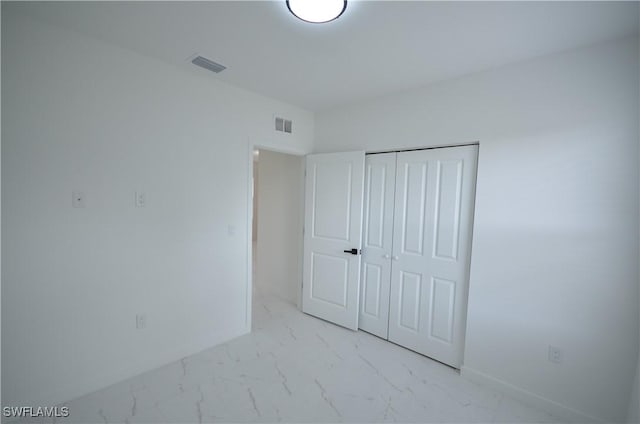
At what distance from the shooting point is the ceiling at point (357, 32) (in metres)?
1.59

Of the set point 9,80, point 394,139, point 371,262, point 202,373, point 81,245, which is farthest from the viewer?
point 371,262

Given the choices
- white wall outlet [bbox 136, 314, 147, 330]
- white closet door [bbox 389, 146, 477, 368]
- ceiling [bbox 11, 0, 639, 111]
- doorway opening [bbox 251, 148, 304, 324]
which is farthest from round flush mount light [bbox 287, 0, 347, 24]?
white wall outlet [bbox 136, 314, 147, 330]

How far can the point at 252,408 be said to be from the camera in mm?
1945

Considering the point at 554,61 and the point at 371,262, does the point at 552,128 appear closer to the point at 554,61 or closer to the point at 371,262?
the point at 554,61

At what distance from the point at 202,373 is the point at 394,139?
2.74m

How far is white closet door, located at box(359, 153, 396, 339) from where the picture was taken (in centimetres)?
293

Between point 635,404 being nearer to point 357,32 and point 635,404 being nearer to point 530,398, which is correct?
point 530,398

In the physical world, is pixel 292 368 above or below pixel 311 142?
below

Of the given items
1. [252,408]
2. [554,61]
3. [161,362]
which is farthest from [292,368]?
[554,61]

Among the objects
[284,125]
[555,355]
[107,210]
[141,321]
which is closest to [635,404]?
[555,355]

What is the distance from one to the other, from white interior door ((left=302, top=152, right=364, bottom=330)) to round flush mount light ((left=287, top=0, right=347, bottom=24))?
156 centimetres

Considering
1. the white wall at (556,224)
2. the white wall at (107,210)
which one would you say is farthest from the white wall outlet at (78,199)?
the white wall at (556,224)

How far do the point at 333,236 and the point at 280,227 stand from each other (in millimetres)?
1098

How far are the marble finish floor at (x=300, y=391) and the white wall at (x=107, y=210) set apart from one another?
0.77 feet
